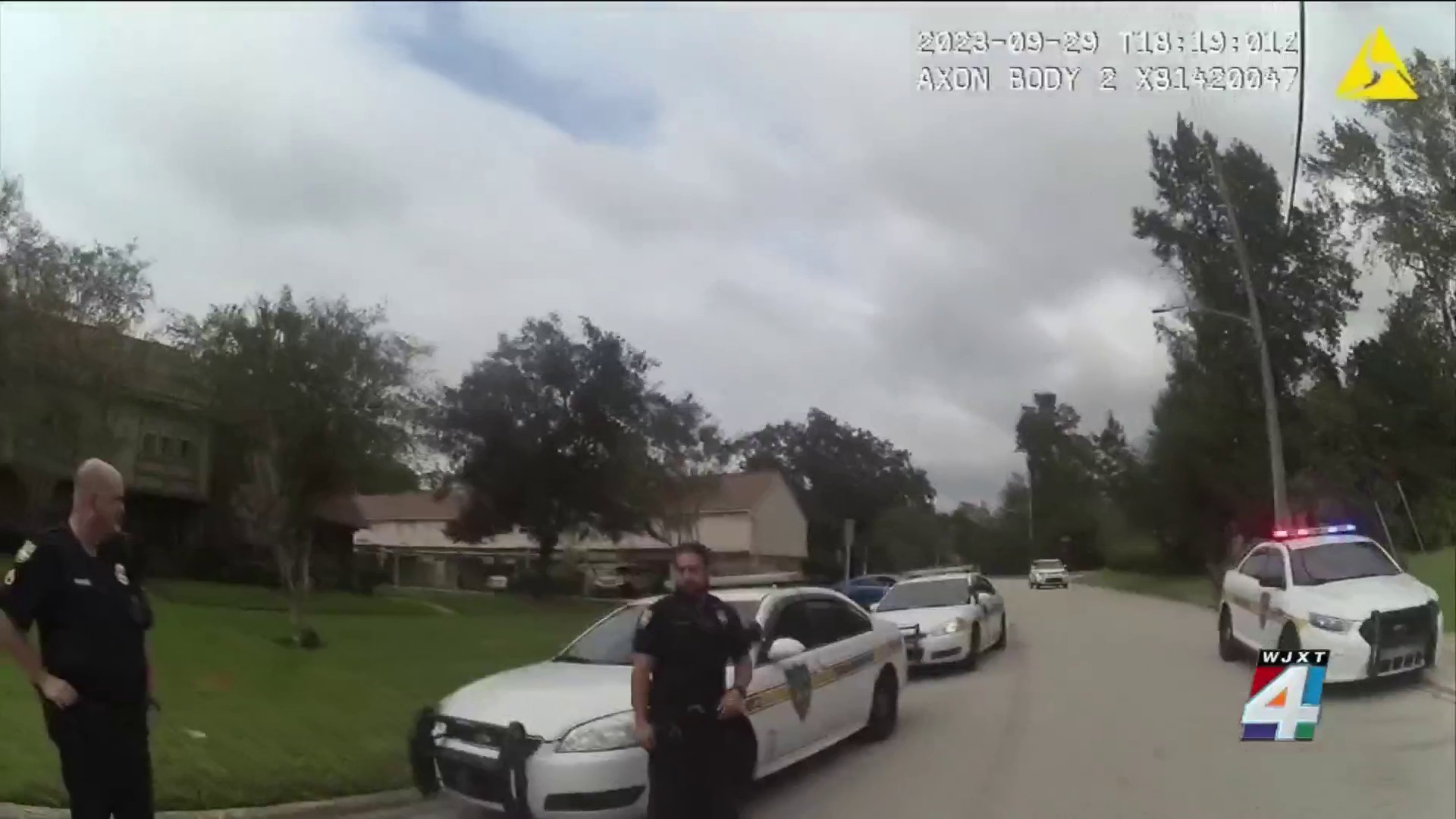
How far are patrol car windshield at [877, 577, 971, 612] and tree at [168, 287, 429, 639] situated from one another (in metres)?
4.84

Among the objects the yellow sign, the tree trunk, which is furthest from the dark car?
the yellow sign

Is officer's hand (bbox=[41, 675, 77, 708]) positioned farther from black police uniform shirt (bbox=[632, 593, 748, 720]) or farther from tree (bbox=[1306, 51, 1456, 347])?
tree (bbox=[1306, 51, 1456, 347])

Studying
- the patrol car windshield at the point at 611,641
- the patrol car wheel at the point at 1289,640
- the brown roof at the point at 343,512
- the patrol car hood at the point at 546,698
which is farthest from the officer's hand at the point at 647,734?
the patrol car wheel at the point at 1289,640

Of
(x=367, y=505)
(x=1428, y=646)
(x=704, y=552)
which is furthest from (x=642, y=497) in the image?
(x=1428, y=646)

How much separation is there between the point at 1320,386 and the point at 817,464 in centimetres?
296

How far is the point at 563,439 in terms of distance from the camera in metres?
7.13

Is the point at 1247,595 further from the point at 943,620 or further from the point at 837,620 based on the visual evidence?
the point at 943,620

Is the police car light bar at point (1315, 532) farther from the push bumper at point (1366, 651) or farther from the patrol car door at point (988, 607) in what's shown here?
the patrol car door at point (988, 607)

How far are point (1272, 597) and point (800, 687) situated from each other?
2.82 m

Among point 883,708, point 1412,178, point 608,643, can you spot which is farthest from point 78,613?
point 1412,178

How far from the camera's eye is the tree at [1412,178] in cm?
671

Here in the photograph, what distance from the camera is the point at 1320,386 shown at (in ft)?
22.3

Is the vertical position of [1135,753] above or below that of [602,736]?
below

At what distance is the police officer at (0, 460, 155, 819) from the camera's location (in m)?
4.25
